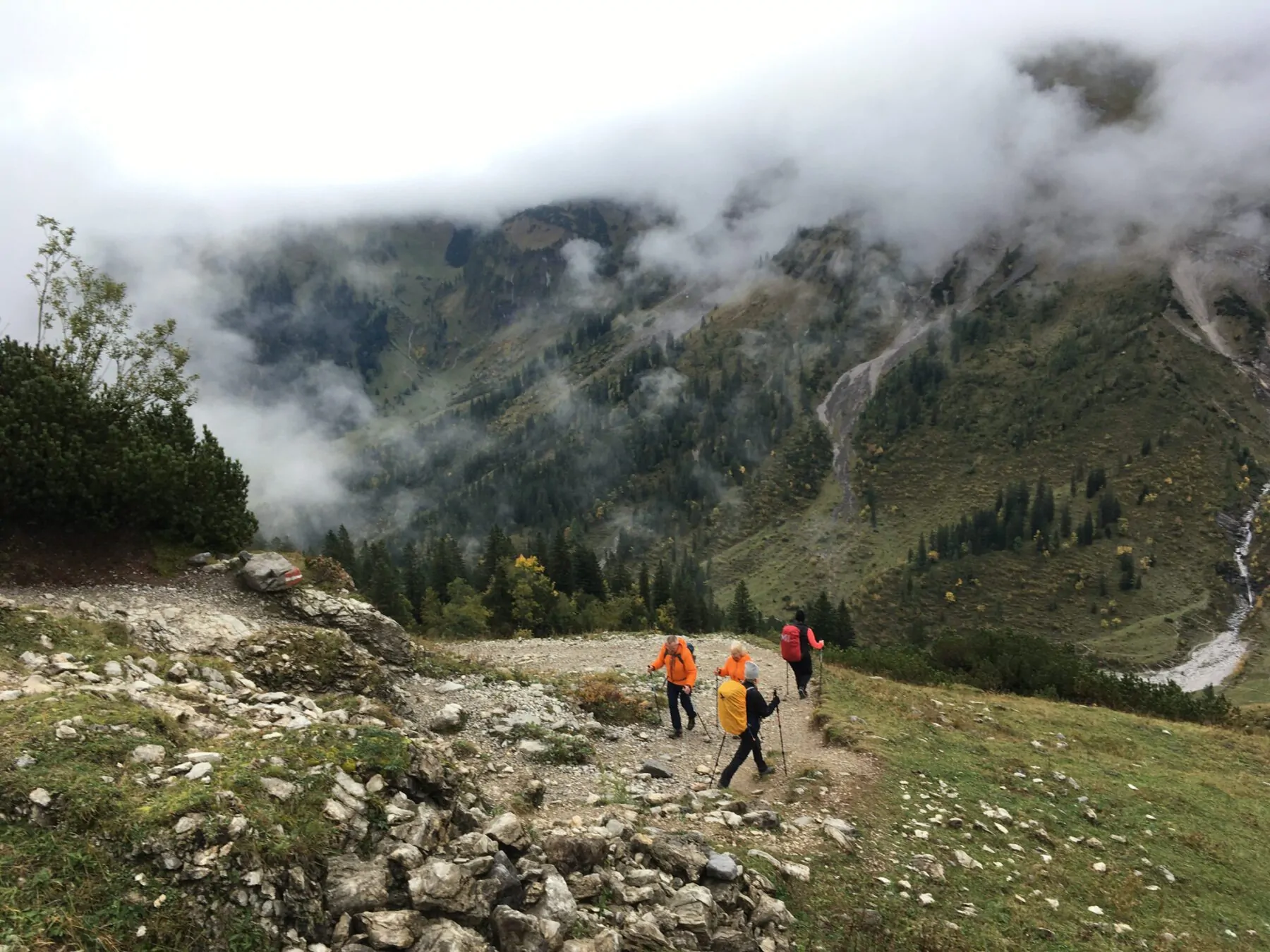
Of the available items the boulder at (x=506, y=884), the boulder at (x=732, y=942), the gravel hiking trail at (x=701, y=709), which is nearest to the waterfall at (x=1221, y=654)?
the gravel hiking trail at (x=701, y=709)

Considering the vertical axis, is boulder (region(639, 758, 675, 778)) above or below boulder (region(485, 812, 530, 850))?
below

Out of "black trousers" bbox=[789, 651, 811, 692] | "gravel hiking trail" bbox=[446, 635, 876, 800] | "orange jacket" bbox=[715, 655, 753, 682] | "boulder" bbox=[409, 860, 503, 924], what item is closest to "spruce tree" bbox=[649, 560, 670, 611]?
"gravel hiking trail" bbox=[446, 635, 876, 800]

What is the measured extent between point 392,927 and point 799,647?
16605 millimetres

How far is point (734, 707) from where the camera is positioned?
14.1 m

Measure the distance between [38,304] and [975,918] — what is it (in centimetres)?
3323

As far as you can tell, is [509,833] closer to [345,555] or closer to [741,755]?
[741,755]

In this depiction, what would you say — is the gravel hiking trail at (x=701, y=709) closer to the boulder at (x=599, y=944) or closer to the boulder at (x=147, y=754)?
the boulder at (x=599, y=944)

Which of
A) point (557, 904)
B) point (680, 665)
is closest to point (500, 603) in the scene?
point (680, 665)

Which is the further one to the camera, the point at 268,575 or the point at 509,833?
the point at 268,575

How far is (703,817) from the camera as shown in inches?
464

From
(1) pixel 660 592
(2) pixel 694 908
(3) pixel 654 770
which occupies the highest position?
(2) pixel 694 908

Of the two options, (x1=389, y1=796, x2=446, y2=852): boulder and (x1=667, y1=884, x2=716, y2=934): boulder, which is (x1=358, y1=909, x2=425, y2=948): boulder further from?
(x1=667, y1=884, x2=716, y2=934): boulder

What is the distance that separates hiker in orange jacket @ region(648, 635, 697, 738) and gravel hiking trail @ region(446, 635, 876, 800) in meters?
0.59

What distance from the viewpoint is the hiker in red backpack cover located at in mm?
21547
